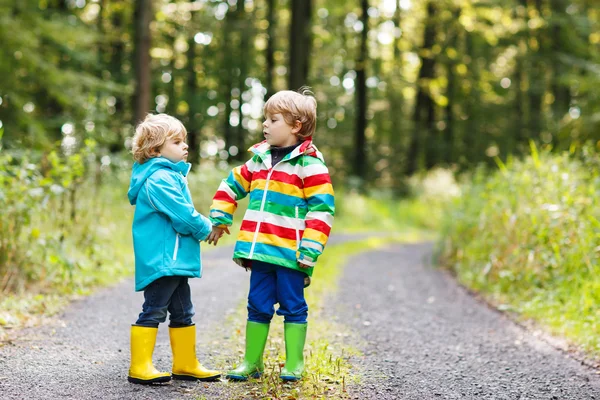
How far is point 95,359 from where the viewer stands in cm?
429

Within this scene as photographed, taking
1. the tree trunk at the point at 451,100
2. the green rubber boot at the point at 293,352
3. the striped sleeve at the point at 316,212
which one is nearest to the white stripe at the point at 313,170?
the striped sleeve at the point at 316,212

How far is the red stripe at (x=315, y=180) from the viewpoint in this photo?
384 cm

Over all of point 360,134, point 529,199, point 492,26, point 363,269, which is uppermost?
point 492,26

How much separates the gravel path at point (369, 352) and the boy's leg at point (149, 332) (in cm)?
8

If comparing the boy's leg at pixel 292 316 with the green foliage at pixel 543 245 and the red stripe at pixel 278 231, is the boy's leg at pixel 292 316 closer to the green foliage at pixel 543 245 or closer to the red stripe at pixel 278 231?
the red stripe at pixel 278 231

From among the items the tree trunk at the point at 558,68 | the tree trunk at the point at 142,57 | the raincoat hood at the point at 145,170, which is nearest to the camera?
the raincoat hood at the point at 145,170

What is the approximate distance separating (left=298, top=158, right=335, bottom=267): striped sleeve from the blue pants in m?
0.21

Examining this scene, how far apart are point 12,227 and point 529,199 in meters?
5.85

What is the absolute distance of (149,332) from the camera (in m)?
3.77

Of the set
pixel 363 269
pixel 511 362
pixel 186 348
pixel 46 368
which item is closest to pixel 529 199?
pixel 363 269

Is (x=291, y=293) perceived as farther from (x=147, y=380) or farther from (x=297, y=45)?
(x=297, y=45)

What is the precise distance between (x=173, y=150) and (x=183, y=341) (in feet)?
3.79

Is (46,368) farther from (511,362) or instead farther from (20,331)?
(511,362)

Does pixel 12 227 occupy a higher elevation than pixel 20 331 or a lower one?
higher
